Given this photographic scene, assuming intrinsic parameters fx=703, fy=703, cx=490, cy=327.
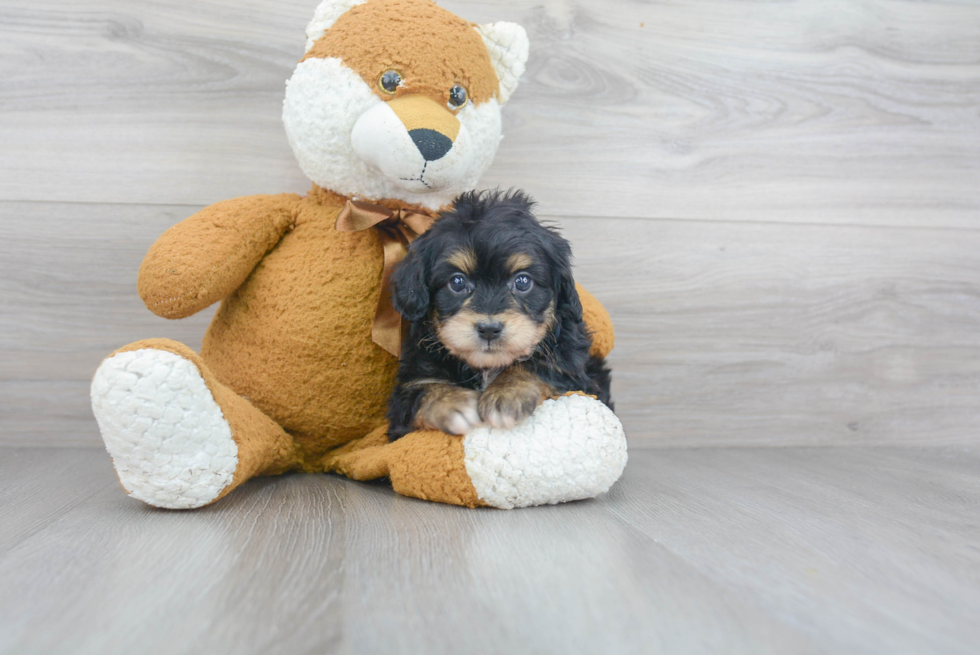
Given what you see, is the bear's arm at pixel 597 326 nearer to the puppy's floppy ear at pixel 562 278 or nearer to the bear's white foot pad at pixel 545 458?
the puppy's floppy ear at pixel 562 278

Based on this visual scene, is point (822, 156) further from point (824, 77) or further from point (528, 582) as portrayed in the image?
point (528, 582)

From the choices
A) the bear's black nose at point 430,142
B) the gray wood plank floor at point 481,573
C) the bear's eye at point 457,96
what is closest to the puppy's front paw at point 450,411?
the gray wood plank floor at point 481,573

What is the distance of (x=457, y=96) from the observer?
4.42 feet

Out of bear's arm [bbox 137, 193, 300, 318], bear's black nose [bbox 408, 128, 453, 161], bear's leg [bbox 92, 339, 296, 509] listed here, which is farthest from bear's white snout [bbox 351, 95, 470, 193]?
bear's leg [bbox 92, 339, 296, 509]

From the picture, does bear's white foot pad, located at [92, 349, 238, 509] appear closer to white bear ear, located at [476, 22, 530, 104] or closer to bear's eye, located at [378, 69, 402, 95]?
bear's eye, located at [378, 69, 402, 95]

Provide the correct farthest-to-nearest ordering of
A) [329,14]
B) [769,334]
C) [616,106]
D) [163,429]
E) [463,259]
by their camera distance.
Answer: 1. [769,334]
2. [616,106]
3. [329,14]
4. [463,259]
5. [163,429]

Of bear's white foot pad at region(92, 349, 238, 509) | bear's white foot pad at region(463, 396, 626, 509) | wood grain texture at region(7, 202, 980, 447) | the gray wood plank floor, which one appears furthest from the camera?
wood grain texture at region(7, 202, 980, 447)

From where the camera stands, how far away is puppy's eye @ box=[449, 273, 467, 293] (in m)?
1.19

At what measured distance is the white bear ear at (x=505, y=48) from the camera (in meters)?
1.45

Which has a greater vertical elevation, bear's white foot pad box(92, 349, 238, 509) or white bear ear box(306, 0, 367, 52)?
white bear ear box(306, 0, 367, 52)

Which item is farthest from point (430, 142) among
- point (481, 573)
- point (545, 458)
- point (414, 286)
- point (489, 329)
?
point (481, 573)

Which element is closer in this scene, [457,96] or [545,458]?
[545,458]

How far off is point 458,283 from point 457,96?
0.40m

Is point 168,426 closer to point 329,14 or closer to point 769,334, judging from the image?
point 329,14
